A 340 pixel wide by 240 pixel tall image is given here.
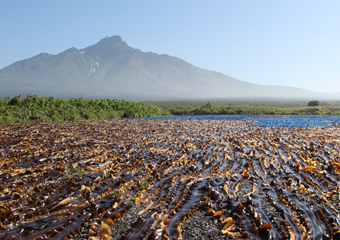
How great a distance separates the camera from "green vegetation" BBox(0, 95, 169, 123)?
647 inches

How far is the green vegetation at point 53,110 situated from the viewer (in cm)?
1644

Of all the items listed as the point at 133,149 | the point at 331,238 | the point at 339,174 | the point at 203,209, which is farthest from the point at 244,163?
the point at 133,149

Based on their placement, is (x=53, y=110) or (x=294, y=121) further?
(x=53, y=110)

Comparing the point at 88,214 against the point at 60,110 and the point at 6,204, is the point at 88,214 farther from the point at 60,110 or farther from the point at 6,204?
the point at 60,110

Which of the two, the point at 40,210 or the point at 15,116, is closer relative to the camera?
the point at 40,210

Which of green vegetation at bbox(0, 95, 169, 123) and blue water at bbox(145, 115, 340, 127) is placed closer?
blue water at bbox(145, 115, 340, 127)

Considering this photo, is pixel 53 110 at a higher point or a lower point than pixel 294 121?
higher

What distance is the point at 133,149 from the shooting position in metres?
6.30

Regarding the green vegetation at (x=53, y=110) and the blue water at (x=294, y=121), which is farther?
the green vegetation at (x=53, y=110)

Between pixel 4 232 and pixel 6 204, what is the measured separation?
0.71m

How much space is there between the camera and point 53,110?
715 inches

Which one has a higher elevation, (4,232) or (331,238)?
(331,238)

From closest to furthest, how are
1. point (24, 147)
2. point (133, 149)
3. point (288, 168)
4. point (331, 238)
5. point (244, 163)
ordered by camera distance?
point (331, 238) → point (288, 168) → point (244, 163) → point (133, 149) → point (24, 147)

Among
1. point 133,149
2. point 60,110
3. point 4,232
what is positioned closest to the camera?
point 4,232
